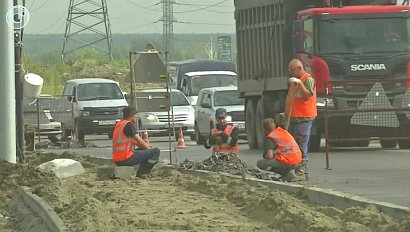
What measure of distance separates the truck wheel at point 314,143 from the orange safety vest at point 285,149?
974cm

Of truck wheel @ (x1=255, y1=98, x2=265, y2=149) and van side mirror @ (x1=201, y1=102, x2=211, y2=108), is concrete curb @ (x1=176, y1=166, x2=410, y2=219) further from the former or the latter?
van side mirror @ (x1=201, y1=102, x2=211, y2=108)

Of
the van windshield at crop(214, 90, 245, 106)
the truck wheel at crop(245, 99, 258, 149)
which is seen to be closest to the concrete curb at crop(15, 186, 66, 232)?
the truck wheel at crop(245, 99, 258, 149)

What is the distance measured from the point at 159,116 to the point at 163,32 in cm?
5294

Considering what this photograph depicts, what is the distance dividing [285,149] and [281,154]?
105 mm

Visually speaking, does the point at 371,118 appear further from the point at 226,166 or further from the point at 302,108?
the point at 226,166

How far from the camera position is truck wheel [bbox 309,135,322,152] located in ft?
91.3

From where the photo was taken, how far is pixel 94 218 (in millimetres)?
13500

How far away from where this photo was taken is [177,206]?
1531 centimetres

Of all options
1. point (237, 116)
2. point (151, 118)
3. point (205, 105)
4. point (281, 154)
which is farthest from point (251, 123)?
point (281, 154)

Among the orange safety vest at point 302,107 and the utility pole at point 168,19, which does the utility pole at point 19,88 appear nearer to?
the orange safety vest at point 302,107

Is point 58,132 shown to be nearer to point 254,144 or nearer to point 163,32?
point 254,144

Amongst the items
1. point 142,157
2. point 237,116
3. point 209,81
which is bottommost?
point 142,157

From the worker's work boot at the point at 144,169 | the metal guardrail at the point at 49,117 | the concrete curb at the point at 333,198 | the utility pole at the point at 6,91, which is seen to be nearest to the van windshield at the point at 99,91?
the metal guardrail at the point at 49,117

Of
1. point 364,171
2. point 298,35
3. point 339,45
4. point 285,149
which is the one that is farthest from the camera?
point 298,35
